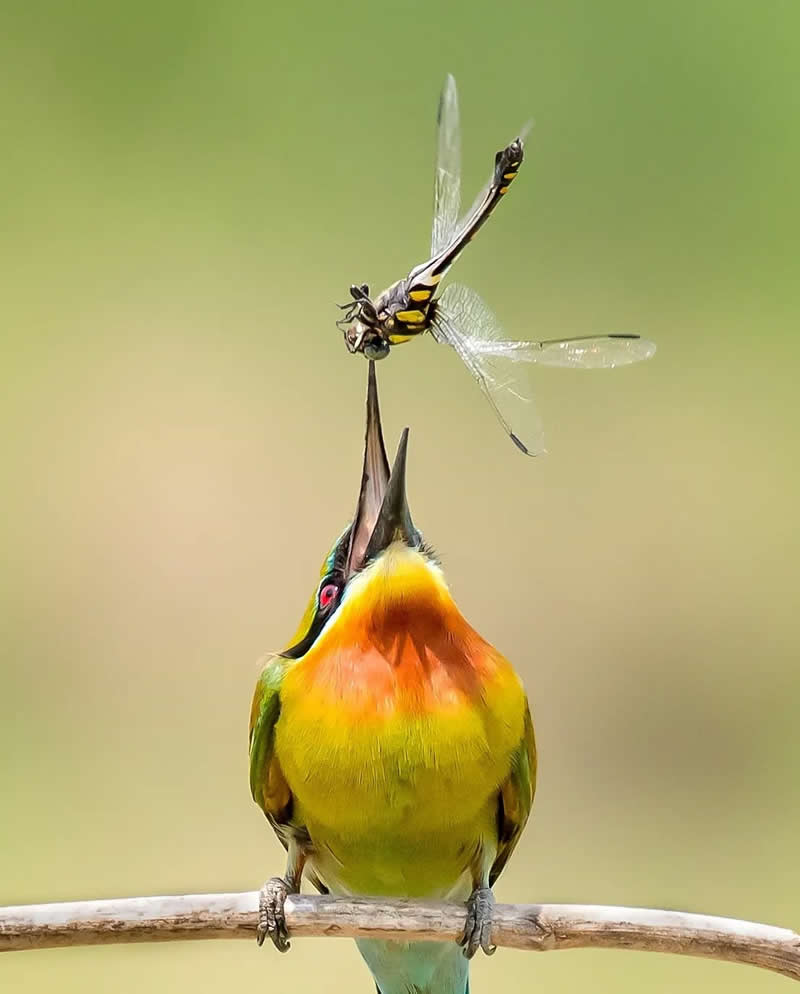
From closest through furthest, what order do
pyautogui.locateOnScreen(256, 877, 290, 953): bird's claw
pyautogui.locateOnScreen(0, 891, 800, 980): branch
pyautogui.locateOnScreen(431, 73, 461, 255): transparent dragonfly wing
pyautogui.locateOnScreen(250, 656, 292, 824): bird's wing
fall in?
pyautogui.locateOnScreen(0, 891, 800, 980): branch < pyautogui.locateOnScreen(256, 877, 290, 953): bird's claw < pyautogui.locateOnScreen(250, 656, 292, 824): bird's wing < pyautogui.locateOnScreen(431, 73, 461, 255): transparent dragonfly wing

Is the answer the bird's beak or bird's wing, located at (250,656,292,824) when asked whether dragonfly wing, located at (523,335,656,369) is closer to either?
the bird's beak

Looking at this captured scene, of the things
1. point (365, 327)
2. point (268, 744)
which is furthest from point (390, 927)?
point (365, 327)

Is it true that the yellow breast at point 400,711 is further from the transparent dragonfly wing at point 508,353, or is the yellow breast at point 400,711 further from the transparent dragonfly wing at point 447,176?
the transparent dragonfly wing at point 447,176

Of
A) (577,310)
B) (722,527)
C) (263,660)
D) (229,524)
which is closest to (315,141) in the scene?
(577,310)

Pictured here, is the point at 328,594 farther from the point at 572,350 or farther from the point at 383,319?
the point at 572,350

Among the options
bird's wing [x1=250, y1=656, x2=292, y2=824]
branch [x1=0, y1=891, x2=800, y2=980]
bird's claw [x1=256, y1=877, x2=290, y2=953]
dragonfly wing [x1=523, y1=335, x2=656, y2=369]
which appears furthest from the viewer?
dragonfly wing [x1=523, y1=335, x2=656, y2=369]

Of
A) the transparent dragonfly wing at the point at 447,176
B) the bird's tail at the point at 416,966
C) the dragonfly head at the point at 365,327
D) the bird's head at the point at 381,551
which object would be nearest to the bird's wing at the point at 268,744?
the bird's head at the point at 381,551

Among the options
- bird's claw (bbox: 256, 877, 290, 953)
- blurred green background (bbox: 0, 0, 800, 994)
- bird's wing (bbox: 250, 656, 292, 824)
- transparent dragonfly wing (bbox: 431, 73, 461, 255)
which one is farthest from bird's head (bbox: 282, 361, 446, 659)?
blurred green background (bbox: 0, 0, 800, 994)
